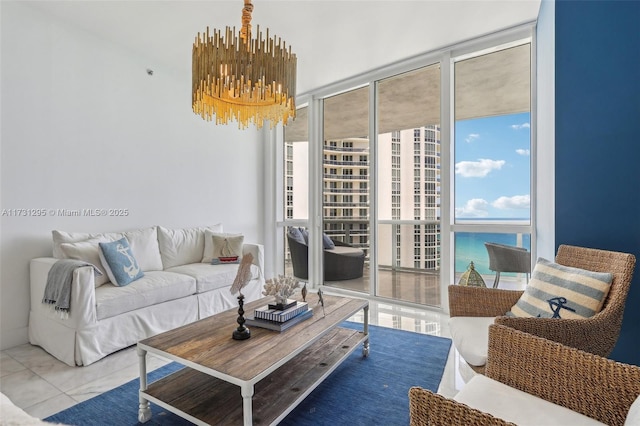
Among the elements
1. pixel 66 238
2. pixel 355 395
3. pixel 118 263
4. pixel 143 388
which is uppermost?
pixel 66 238

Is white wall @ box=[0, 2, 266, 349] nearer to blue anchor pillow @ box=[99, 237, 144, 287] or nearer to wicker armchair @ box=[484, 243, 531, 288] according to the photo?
blue anchor pillow @ box=[99, 237, 144, 287]

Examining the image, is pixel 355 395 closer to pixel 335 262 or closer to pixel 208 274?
pixel 208 274

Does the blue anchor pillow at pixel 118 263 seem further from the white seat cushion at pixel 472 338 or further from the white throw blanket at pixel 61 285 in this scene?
the white seat cushion at pixel 472 338

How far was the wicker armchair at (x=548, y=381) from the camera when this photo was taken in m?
0.88

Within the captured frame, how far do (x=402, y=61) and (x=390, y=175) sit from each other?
128 centimetres

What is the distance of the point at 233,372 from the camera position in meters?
1.42

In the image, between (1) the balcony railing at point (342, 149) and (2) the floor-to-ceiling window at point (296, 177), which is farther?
(2) the floor-to-ceiling window at point (296, 177)

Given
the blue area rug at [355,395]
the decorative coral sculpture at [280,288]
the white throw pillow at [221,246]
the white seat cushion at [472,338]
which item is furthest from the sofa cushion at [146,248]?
the white seat cushion at [472,338]

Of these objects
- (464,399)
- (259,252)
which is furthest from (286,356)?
(259,252)

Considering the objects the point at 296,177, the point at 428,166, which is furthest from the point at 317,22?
the point at 296,177

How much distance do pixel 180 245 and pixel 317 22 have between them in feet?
8.81

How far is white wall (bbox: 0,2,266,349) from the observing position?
272 cm

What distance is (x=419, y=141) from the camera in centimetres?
380

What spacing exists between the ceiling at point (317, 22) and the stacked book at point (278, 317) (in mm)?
2396
